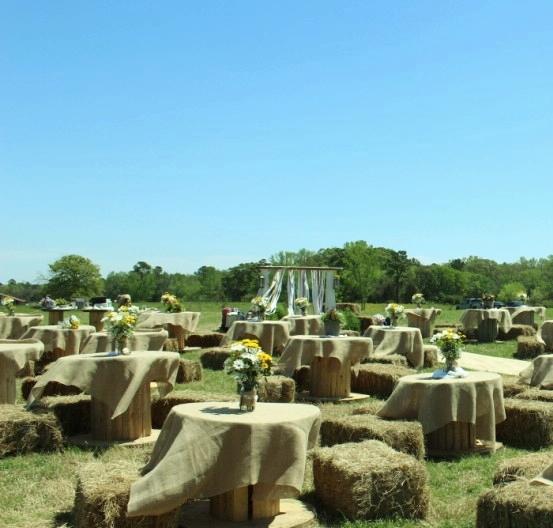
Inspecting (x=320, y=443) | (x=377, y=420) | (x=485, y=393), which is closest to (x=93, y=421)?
(x=320, y=443)

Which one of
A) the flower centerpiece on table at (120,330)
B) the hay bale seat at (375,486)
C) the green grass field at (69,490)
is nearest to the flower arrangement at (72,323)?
the flower centerpiece on table at (120,330)

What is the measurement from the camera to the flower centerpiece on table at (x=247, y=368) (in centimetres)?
604

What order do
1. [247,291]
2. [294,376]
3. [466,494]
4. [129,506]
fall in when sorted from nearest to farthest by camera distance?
[129,506] → [466,494] → [294,376] → [247,291]

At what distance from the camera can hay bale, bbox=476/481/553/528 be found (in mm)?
4449

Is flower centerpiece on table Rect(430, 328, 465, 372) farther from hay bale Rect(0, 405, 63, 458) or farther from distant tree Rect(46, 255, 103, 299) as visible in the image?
distant tree Rect(46, 255, 103, 299)

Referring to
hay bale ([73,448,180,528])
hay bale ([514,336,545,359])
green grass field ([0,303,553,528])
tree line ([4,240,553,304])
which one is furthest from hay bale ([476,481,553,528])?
tree line ([4,240,553,304])

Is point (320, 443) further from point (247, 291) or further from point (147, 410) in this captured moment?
point (247, 291)

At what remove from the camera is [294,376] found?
1350 cm

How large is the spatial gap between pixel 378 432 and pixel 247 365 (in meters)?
1.92

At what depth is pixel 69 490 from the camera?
6770mm

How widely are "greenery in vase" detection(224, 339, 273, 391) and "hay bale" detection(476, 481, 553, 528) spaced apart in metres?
2.08

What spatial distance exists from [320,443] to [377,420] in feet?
2.62

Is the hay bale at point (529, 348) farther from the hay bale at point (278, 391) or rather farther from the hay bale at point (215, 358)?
the hay bale at point (278, 391)

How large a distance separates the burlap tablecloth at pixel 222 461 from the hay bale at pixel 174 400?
2777 millimetres
